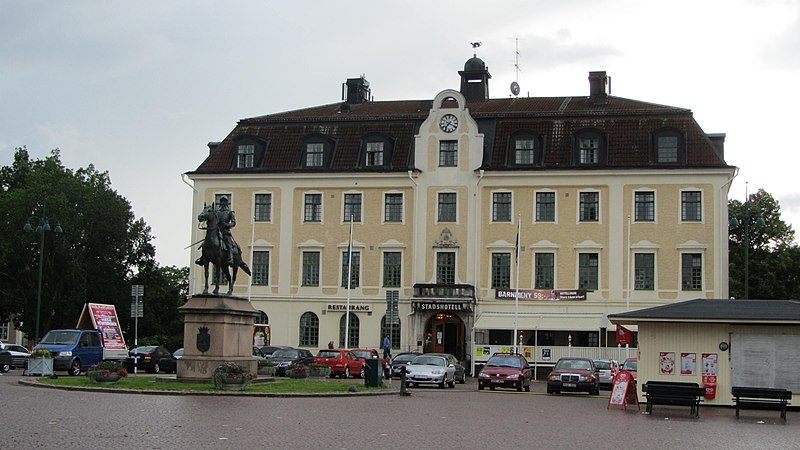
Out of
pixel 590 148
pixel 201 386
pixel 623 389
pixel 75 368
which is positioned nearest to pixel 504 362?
pixel 623 389

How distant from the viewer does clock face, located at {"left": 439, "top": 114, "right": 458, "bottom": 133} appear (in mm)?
59500

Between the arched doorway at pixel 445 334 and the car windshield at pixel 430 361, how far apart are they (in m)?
16.7

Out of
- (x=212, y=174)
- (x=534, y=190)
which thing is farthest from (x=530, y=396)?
(x=212, y=174)

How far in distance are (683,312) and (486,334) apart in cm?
2448

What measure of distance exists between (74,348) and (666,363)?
22640mm

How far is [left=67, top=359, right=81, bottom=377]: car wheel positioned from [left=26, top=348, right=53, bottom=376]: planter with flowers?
346 cm

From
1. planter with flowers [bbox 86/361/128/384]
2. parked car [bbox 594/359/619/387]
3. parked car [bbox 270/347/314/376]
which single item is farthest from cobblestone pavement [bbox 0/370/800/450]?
parked car [bbox 270/347/314/376]

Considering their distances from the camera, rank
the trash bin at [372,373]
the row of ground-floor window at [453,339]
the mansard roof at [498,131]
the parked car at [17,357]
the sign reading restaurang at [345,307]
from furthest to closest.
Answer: the sign reading restaurang at [345,307]
the mansard roof at [498,131]
the row of ground-floor window at [453,339]
the parked car at [17,357]
the trash bin at [372,373]

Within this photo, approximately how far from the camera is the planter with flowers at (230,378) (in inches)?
1204

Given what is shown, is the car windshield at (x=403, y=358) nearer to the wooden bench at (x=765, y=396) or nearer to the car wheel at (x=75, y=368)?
the car wheel at (x=75, y=368)

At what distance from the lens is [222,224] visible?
113ft

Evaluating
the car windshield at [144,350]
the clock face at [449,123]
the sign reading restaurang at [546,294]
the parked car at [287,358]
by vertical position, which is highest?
the clock face at [449,123]

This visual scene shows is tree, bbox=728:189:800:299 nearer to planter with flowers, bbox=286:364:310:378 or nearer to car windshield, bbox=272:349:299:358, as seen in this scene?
car windshield, bbox=272:349:299:358

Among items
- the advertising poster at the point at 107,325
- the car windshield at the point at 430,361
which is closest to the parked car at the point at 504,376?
the car windshield at the point at 430,361
